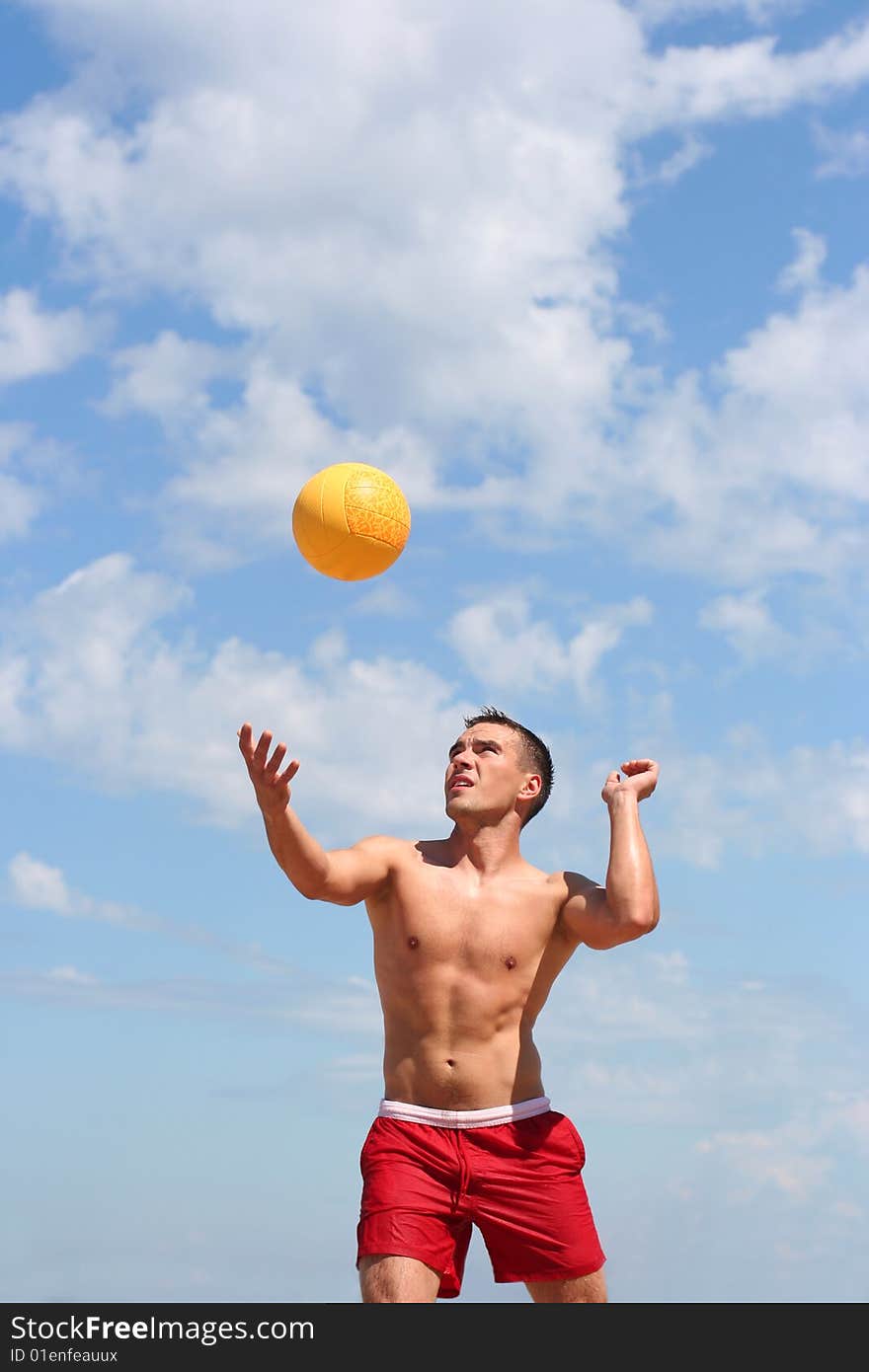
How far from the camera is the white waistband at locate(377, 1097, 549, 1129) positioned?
9.23 metres

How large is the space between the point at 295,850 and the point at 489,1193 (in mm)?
2461

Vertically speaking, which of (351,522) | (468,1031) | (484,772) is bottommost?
(468,1031)

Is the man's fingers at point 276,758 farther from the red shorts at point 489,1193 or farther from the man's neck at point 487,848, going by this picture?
the red shorts at point 489,1193

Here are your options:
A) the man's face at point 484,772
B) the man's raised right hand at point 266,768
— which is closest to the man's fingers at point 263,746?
the man's raised right hand at point 266,768

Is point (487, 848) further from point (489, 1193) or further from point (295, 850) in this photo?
point (489, 1193)

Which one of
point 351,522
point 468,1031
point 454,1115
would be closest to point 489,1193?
point 454,1115

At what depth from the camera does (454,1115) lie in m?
9.23

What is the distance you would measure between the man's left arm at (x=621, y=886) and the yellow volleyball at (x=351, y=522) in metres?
2.36

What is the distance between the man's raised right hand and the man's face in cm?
151

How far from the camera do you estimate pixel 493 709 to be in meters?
10.9

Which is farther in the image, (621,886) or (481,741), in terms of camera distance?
(481,741)
